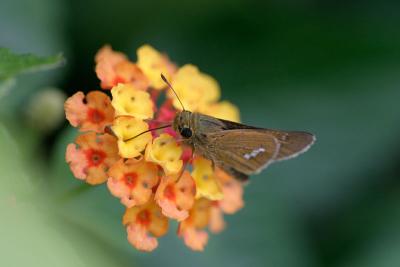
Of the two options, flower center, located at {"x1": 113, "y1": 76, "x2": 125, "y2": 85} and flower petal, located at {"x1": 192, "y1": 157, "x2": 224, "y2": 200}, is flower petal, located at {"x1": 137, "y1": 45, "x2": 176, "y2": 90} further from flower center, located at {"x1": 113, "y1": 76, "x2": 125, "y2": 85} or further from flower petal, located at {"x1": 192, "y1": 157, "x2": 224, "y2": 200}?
flower petal, located at {"x1": 192, "y1": 157, "x2": 224, "y2": 200}

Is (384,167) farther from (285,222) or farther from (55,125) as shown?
(55,125)

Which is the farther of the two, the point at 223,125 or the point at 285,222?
the point at 285,222

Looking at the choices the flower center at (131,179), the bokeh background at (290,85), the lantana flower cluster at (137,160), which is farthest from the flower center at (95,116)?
the bokeh background at (290,85)

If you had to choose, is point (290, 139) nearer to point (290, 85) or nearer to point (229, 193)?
point (229, 193)

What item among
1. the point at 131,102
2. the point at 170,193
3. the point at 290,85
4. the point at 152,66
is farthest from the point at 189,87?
the point at 290,85

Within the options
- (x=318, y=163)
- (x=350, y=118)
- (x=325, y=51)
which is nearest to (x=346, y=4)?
(x=325, y=51)

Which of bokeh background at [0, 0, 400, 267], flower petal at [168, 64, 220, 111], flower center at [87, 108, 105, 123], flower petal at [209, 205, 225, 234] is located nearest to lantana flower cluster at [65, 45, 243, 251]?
flower center at [87, 108, 105, 123]

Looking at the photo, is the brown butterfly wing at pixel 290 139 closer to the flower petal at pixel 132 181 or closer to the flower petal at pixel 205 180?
the flower petal at pixel 205 180
